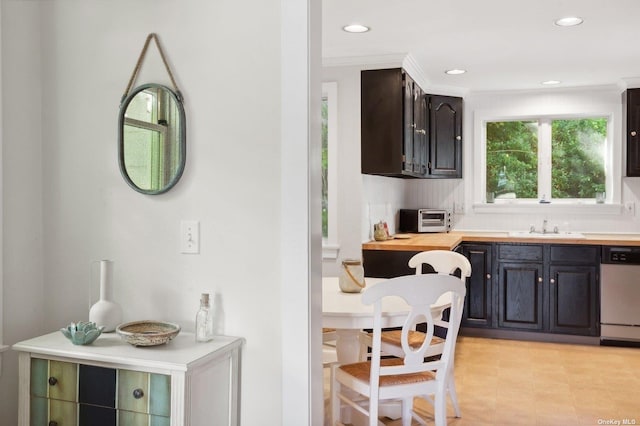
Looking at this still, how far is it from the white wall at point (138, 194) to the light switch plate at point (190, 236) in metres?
0.02

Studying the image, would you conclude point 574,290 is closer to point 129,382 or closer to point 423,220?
point 423,220

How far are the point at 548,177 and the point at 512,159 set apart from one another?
0.40 metres

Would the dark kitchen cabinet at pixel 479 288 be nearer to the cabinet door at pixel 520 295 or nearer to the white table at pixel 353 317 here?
the cabinet door at pixel 520 295

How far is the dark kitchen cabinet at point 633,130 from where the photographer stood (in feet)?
17.5

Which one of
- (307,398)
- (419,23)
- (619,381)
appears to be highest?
(419,23)

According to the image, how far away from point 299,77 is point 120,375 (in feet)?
3.58

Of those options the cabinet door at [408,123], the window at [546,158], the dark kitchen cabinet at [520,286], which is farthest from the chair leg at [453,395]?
the window at [546,158]

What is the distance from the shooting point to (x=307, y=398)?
1877mm

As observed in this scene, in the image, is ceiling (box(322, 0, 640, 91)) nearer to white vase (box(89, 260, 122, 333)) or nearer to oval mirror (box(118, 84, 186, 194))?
oval mirror (box(118, 84, 186, 194))

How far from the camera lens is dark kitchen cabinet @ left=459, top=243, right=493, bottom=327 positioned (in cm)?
527

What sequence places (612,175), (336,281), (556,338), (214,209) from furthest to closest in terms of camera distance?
1. (612,175)
2. (556,338)
3. (336,281)
4. (214,209)

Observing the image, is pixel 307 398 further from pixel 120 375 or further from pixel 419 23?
pixel 419 23

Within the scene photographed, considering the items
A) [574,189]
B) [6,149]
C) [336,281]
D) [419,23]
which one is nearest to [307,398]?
[6,149]

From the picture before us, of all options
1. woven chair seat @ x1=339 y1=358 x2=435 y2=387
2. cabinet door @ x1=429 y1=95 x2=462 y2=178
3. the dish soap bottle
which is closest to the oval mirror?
the dish soap bottle
